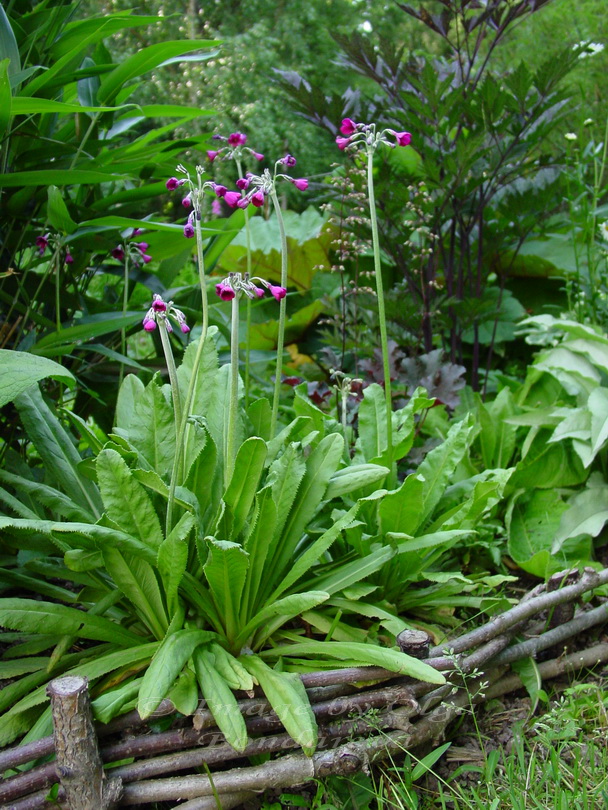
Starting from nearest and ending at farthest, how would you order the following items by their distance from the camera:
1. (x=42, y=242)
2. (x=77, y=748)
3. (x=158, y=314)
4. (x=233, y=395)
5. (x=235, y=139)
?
(x=77, y=748) < (x=158, y=314) < (x=233, y=395) < (x=235, y=139) < (x=42, y=242)

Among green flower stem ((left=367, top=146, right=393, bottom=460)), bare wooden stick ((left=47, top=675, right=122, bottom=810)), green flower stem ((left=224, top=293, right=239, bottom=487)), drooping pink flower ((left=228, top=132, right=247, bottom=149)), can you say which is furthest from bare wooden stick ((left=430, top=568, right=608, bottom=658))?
drooping pink flower ((left=228, top=132, right=247, bottom=149))

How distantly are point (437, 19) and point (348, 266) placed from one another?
1.20 meters

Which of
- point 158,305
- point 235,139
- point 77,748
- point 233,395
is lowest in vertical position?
point 77,748

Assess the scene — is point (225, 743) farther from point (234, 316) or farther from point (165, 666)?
point (234, 316)

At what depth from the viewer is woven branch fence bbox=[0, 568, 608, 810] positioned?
140cm

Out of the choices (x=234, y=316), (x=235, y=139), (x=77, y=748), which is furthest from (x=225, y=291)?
(x=77, y=748)

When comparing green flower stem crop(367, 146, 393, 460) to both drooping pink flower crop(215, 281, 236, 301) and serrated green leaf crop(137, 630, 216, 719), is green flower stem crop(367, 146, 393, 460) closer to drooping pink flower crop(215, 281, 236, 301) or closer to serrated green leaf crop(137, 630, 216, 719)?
drooping pink flower crop(215, 281, 236, 301)

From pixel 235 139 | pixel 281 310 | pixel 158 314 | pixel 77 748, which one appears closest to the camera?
pixel 77 748

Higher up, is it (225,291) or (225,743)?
(225,291)

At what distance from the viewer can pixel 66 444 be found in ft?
6.42

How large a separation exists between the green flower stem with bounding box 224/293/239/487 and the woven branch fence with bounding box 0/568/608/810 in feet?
1.63

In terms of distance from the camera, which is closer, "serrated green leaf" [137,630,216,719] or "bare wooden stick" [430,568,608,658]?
"serrated green leaf" [137,630,216,719]

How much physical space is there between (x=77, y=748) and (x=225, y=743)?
0.99 ft

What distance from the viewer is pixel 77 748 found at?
1383 millimetres
